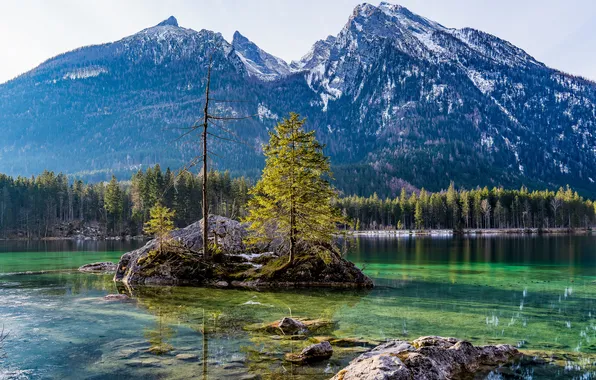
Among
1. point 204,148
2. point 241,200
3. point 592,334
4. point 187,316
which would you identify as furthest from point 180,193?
point 592,334

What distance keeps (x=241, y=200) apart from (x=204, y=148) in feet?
328

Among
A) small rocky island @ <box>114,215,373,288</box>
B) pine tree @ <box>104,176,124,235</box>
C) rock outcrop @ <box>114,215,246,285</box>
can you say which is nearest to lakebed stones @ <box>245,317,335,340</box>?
small rocky island @ <box>114,215,373,288</box>

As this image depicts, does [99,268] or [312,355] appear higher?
[312,355]

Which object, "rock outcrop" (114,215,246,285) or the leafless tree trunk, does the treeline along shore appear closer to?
the leafless tree trunk

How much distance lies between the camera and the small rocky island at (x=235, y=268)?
27953 mm

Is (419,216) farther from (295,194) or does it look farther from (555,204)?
(295,194)

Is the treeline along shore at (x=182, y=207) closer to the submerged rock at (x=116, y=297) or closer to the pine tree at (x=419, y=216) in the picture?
the pine tree at (x=419, y=216)

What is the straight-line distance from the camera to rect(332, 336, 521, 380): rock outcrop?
8.43 metres

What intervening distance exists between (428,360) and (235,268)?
21954 millimetres

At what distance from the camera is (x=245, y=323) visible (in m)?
16.2

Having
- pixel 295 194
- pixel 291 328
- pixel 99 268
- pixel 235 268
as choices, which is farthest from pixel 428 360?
pixel 99 268

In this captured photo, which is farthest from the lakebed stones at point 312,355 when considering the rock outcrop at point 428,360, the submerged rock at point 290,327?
the submerged rock at point 290,327

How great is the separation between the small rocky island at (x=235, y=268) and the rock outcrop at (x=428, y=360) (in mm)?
16183

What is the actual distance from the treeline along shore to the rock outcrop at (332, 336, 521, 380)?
76.3 metres
